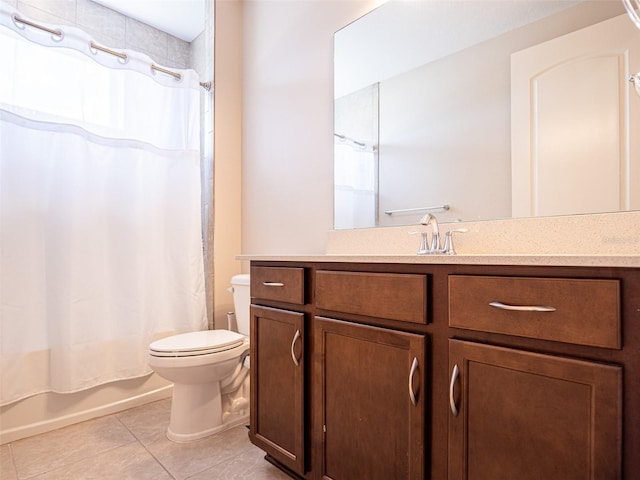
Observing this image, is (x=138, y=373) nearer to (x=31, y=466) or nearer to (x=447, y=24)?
(x=31, y=466)

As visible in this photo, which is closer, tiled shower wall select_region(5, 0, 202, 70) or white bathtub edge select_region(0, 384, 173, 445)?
white bathtub edge select_region(0, 384, 173, 445)

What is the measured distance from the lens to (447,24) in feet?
4.96

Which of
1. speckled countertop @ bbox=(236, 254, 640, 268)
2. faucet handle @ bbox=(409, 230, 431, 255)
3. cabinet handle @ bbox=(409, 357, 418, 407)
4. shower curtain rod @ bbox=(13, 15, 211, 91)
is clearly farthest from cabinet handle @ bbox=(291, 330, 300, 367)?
shower curtain rod @ bbox=(13, 15, 211, 91)

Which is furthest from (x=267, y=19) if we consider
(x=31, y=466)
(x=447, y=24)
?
(x=31, y=466)

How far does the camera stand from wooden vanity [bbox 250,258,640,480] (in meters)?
0.70

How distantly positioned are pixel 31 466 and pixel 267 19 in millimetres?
2597

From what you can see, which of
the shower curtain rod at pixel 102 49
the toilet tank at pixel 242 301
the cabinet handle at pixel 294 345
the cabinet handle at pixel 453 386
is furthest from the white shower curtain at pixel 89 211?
the cabinet handle at pixel 453 386

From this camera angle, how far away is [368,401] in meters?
1.08

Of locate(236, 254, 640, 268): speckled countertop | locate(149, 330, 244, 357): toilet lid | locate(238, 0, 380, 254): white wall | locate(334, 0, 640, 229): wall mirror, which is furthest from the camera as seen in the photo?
locate(238, 0, 380, 254): white wall

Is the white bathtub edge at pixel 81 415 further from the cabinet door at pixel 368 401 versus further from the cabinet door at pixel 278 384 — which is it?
the cabinet door at pixel 368 401

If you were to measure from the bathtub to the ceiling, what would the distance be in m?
2.40

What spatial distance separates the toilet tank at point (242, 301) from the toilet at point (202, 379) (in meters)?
0.14

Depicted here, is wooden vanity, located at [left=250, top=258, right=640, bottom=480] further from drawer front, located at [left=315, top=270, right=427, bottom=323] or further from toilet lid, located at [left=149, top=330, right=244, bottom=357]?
toilet lid, located at [left=149, top=330, right=244, bottom=357]

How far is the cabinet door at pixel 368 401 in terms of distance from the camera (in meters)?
0.97
